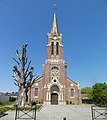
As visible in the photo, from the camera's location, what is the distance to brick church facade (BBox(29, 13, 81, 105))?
39.3m

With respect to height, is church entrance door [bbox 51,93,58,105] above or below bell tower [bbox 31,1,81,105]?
below

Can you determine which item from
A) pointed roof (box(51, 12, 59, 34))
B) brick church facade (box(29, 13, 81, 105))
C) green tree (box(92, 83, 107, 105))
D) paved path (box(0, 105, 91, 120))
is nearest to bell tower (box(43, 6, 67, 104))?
brick church facade (box(29, 13, 81, 105))

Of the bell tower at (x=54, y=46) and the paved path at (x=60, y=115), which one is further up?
the bell tower at (x=54, y=46)

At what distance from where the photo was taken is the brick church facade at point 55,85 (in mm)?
39281

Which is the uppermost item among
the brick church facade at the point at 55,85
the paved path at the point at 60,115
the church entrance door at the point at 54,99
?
the brick church facade at the point at 55,85

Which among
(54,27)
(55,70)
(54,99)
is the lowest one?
(54,99)

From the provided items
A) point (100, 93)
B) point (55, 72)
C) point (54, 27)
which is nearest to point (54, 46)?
point (54, 27)

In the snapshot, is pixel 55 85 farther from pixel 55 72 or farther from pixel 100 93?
pixel 100 93

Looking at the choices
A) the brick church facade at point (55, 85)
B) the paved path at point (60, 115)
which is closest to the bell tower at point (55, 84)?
the brick church facade at point (55, 85)

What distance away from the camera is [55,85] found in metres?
40.1

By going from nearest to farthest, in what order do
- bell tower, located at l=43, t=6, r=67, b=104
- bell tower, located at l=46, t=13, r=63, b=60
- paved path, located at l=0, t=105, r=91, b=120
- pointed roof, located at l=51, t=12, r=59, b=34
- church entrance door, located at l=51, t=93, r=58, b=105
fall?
paved path, located at l=0, t=105, r=91, b=120 < bell tower, located at l=43, t=6, r=67, b=104 < church entrance door, located at l=51, t=93, r=58, b=105 < bell tower, located at l=46, t=13, r=63, b=60 < pointed roof, located at l=51, t=12, r=59, b=34

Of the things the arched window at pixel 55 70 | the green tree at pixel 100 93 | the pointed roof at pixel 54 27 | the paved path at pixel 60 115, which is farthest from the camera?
the pointed roof at pixel 54 27

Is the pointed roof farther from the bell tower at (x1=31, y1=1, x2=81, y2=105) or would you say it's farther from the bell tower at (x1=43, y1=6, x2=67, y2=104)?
the bell tower at (x1=31, y1=1, x2=81, y2=105)

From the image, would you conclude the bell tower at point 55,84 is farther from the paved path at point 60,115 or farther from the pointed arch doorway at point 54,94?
the paved path at point 60,115
